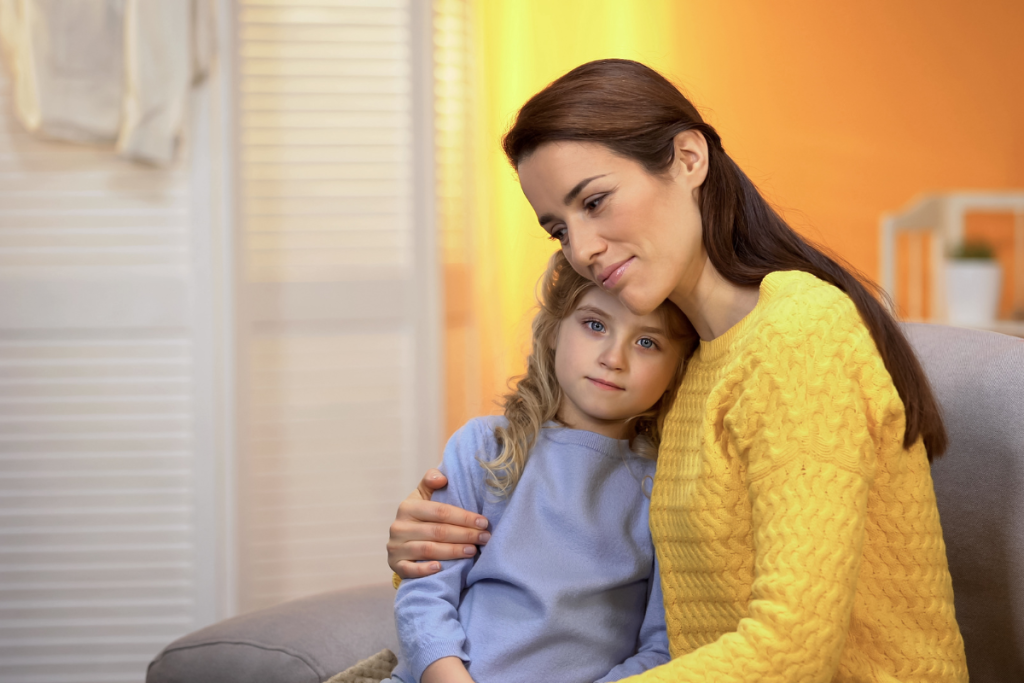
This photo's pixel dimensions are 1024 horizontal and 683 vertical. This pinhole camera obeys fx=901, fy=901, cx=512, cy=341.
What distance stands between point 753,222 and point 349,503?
1708 millimetres

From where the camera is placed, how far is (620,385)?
108 centimetres

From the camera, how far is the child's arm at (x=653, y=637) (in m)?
1.04

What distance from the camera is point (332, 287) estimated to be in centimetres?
242

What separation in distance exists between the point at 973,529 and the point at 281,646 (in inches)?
34.8

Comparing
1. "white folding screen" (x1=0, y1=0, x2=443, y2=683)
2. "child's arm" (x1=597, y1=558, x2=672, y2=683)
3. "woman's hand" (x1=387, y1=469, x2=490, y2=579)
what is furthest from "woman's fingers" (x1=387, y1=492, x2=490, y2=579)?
"white folding screen" (x1=0, y1=0, x2=443, y2=683)

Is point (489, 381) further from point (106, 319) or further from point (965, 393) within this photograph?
point (965, 393)

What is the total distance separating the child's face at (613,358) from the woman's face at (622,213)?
0.12 meters

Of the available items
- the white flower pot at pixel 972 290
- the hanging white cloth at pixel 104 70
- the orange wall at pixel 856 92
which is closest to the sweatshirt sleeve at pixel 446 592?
the hanging white cloth at pixel 104 70

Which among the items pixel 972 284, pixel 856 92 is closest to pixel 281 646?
pixel 972 284

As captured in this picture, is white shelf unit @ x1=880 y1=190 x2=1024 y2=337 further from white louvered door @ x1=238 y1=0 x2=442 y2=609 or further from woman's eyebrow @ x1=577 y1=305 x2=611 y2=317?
woman's eyebrow @ x1=577 y1=305 x2=611 y2=317

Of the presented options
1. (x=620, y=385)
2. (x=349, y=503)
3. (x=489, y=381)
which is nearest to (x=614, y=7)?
(x=489, y=381)

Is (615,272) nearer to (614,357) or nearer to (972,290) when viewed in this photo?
(614,357)

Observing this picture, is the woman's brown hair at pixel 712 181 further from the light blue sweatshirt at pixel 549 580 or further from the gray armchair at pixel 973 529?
the light blue sweatshirt at pixel 549 580

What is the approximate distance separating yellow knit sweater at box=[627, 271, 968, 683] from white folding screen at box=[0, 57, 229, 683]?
158 cm
